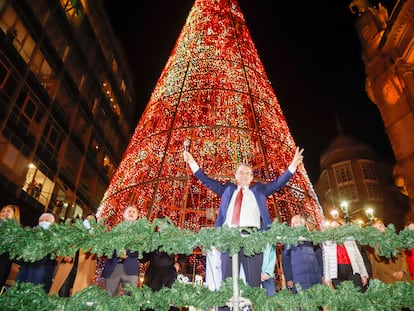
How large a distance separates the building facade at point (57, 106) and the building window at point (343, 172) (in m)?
24.5

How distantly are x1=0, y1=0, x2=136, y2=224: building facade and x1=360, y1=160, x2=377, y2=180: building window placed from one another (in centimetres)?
2676

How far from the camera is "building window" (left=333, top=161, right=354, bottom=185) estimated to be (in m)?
35.8

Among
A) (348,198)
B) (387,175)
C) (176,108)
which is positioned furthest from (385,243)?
(387,175)

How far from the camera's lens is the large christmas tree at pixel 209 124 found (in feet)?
22.9

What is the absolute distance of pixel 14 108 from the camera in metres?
17.0

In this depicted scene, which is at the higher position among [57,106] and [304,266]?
[57,106]

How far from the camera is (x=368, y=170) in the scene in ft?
117

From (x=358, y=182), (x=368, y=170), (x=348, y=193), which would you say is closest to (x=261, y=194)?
(x=348, y=193)

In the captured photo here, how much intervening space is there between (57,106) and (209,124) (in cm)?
1735

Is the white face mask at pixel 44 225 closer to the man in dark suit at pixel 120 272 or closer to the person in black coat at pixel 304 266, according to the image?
the man in dark suit at pixel 120 272

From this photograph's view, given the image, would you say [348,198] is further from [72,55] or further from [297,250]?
[297,250]

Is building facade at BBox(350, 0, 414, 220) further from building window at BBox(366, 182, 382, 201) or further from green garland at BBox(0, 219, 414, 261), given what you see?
green garland at BBox(0, 219, 414, 261)

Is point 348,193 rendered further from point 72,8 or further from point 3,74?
point 3,74

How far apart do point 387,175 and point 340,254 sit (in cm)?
3630
